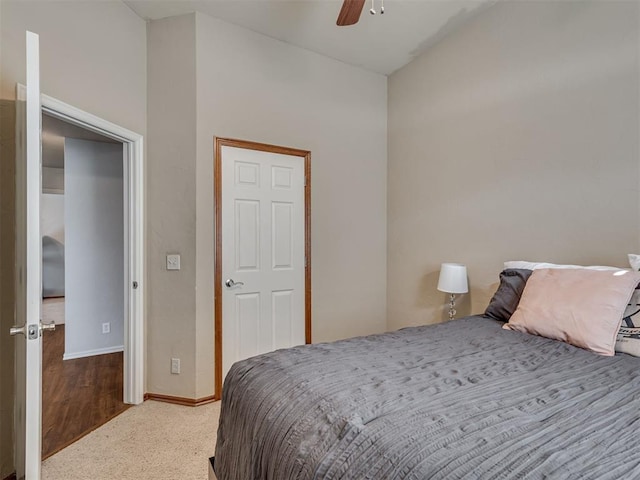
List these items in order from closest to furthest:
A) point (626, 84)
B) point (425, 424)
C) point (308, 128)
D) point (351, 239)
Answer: point (425, 424) → point (626, 84) → point (308, 128) → point (351, 239)

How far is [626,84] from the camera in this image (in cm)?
194

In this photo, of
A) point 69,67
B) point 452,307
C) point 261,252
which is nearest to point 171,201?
point 261,252

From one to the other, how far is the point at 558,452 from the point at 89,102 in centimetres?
280

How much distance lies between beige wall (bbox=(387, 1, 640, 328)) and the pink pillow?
0.47m

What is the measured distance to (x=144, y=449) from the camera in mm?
2057

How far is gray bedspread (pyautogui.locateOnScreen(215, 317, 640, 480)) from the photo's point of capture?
75 centimetres

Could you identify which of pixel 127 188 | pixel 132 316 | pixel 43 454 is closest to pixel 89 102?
pixel 127 188

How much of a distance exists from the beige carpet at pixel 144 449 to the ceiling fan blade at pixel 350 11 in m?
2.53

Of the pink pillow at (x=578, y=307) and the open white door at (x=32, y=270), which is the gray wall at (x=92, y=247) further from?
the pink pillow at (x=578, y=307)

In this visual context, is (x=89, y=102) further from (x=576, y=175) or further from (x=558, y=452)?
(x=576, y=175)

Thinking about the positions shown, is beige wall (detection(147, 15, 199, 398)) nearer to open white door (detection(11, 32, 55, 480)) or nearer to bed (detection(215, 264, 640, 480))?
open white door (detection(11, 32, 55, 480))

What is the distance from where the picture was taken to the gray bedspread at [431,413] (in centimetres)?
75

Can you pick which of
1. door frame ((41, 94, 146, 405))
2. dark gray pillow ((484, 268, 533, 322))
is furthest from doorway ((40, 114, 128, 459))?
dark gray pillow ((484, 268, 533, 322))

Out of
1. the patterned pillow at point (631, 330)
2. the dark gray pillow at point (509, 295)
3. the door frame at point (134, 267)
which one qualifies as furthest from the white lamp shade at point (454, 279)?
the door frame at point (134, 267)
